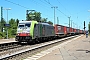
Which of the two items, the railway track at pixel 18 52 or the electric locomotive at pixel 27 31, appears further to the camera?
the electric locomotive at pixel 27 31

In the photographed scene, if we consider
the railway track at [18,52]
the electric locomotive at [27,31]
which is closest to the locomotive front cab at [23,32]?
the electric locomotive at [27,31]

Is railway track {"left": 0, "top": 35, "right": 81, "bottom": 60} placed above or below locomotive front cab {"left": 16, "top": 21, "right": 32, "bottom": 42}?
below

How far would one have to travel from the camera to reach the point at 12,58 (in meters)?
14.9

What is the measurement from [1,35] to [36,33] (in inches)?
1011

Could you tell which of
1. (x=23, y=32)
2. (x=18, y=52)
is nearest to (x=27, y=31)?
(x=23, y=32)

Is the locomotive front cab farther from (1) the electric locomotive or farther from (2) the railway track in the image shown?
(2) the railway track

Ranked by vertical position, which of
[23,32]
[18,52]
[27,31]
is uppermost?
[27,31]

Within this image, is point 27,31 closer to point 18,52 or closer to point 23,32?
point 23,32

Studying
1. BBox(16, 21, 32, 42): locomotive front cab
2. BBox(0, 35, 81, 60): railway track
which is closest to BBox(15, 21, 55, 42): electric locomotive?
BBox(16, 21, 32, 42): locomotive front cab

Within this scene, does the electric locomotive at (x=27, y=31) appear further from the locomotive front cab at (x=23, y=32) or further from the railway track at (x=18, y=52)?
the railway track at (x=18, y=52)

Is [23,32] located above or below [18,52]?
above

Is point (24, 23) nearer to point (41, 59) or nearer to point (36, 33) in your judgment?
point (36, 33)

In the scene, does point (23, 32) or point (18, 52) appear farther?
point (23, 32)

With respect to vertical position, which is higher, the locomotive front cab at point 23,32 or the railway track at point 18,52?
the locomotive front cab at point 23,32
